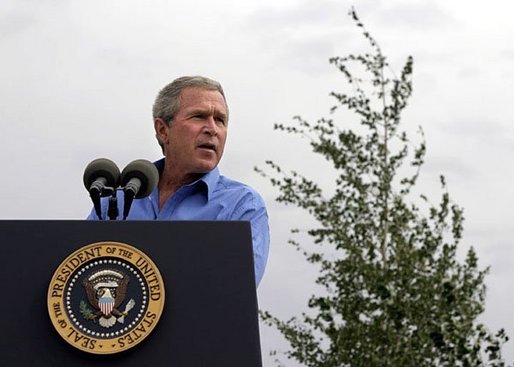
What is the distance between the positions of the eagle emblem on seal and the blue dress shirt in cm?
61

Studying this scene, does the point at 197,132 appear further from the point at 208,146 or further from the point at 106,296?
the point at 106,296

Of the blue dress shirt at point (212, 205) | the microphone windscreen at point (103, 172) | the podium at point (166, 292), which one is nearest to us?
the podium at point (166, 292)

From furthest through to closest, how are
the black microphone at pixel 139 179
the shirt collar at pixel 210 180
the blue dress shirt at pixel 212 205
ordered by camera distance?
the shirt collar at pixel 210 180, the blue dress shirt at pixel 212 205, the black microphone at pixel 139 179

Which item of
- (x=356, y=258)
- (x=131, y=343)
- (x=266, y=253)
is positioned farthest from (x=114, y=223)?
(x=356, y=258)

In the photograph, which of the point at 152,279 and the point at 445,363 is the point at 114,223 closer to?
the point at 152,279

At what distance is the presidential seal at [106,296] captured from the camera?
10.7 feet

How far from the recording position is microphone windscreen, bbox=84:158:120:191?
3.64 m

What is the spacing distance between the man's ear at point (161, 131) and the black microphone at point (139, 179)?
1.68ft

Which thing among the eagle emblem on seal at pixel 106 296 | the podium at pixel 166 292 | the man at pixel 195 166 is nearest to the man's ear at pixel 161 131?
the man at pixel 195 166

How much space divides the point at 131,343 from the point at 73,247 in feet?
1.08

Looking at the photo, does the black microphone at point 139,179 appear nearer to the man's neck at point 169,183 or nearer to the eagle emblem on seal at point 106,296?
the eagle emblem on seal at point 106,296

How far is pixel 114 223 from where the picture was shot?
3.31m

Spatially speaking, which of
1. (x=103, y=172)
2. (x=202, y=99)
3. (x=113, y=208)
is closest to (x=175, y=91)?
(x=202, y=99)

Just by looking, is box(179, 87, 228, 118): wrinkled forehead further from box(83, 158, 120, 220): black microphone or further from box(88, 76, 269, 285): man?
box(83, 158, 120, 220): black microphone
